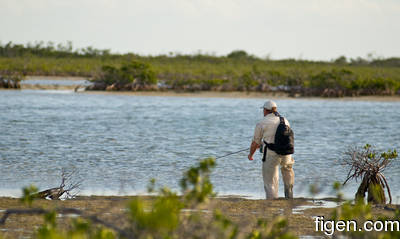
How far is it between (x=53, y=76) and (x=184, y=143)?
126ft

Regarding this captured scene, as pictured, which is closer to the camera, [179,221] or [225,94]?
[179,221]

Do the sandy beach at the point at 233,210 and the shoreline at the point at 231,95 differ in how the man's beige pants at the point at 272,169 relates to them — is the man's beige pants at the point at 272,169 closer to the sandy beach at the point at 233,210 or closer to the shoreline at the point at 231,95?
the sandy beach at the point at 233,210

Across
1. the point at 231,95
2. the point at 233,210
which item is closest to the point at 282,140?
the point at 233,210

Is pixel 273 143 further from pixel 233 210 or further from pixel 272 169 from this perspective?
pixel 233 210

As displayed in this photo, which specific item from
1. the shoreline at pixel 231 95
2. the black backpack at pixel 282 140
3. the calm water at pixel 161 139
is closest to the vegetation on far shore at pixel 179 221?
the black backpack at pixel 282 140

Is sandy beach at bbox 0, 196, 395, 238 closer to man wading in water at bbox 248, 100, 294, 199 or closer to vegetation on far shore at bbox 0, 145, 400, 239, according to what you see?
vegetation on far shore at bbox 0, 145, 400, 239

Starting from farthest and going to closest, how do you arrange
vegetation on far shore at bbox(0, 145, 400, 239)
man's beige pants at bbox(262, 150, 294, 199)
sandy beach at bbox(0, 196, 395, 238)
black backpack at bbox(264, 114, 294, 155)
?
man's beige pants at bbox(262, 150, 294, 199)
black backpack at bbox(264, 114, 294, 155)
sandy beach at bbox(0, 196, 395, 238)
vegetation on far shore at bbox(0, 145, 400, 239)

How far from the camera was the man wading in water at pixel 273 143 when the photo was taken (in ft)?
29.2

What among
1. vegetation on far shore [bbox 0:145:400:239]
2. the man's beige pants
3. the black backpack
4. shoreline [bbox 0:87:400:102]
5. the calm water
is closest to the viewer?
vegetation on far shore [bbox 0:145:400:239]

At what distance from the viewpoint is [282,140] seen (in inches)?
349

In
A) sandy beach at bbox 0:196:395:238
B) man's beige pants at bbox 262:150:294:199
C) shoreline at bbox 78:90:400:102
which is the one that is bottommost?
shoreline at bbox 78:90:400:102

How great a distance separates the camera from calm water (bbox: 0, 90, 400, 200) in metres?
11.0

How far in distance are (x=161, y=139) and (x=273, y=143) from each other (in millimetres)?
8834

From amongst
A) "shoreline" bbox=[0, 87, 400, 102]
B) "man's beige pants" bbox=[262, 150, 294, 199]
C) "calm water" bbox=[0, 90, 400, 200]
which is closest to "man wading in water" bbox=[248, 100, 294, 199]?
"man's beige pants" bbox=[262, 150, 294, 199]
